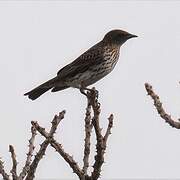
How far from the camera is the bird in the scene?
934 cm

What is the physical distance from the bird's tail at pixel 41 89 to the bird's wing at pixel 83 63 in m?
0.18

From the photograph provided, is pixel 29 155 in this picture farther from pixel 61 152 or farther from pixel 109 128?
pixel 109 128

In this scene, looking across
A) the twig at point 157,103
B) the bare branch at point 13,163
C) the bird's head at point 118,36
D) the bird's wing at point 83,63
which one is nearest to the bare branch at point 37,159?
the bare branch at point 13,163

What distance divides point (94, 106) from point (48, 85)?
4294mm

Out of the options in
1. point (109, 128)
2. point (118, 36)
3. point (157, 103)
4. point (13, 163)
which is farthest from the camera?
point (118, 36)

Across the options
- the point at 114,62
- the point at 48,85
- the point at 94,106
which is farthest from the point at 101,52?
the point at 94,106

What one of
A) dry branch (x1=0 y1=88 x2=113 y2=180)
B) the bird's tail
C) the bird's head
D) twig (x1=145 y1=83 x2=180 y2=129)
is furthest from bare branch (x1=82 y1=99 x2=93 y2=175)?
the bird's head

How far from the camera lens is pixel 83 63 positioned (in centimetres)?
973

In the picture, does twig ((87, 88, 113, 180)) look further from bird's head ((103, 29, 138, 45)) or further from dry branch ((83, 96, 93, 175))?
bird's head ((103, 29, 138, 45))

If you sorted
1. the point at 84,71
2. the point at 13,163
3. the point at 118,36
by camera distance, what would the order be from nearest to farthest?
Result: 1. the point at 13,163
2. the point at 84,71
3. the point at 118,36

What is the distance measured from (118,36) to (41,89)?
78.7 inches

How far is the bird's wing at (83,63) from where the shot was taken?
31.3ft

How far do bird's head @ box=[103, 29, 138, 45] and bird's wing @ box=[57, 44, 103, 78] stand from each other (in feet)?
1.59

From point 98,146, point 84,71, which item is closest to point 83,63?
point 84,71
